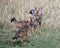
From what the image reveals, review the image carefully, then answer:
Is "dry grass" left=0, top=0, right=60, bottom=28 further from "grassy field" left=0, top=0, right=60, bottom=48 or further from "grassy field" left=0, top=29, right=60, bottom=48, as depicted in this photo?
"grassy field" left=0, top=29, right=60, bottom=48

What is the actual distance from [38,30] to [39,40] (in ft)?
3.53

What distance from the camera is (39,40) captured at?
9023mm

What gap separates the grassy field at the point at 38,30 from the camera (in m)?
8.68

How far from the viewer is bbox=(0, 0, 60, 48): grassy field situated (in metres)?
8.68

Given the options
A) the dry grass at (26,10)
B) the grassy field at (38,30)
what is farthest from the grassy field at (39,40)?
the dry grass at (26,10)

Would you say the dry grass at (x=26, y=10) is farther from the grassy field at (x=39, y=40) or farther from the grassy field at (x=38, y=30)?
the grassy field at (x=39, y=40)

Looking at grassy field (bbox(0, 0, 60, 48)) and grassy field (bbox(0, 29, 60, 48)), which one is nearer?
grassy field (bbox(0, 29, 60, 48))

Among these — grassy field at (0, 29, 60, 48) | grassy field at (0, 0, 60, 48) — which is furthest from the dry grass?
grassy field at (0, 29, 60, 48)

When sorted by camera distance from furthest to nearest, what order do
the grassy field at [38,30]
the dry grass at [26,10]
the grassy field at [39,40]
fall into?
the dry grass at [26,10], the grassy field at [38,30], the grassy field at [39,40]

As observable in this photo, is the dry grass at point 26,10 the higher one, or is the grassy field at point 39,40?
the dry grass at point 26,10

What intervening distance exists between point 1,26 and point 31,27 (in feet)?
6.89

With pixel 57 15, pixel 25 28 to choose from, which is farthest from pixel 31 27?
pixel 57 15

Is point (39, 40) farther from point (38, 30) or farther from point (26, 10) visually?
point (26, 10)

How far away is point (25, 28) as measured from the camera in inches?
333
